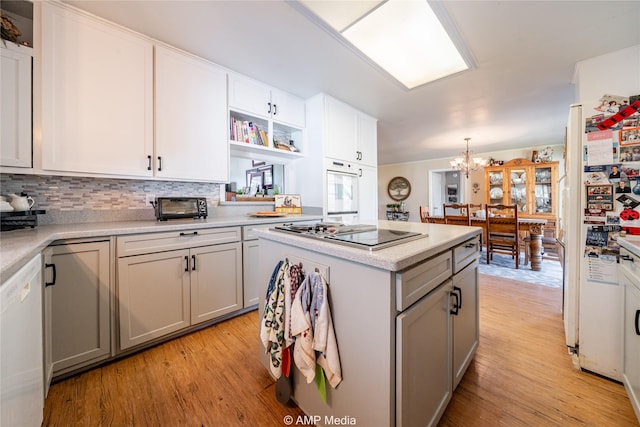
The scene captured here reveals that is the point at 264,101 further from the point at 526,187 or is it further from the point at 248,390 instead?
the point at 526,187

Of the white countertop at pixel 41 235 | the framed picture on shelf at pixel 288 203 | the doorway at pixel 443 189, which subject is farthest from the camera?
the doorway at pixel 443 189

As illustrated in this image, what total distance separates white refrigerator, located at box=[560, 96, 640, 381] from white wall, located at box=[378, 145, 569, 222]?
14.9 feet

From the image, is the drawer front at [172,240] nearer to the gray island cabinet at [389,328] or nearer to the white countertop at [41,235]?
the white countertop at [41,235]

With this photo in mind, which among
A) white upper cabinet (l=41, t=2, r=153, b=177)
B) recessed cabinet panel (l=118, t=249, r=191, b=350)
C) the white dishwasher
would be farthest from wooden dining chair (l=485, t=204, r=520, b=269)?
the white dishwasher

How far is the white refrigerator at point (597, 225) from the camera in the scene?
1391 millimetres

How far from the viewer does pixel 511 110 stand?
3.19 m

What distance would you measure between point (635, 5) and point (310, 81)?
231cm

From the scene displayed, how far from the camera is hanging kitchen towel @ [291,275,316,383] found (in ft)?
3.14

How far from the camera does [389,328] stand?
2.57 feet

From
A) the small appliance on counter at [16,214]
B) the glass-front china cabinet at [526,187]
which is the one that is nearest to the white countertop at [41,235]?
the small appliance on counter at [16,214]

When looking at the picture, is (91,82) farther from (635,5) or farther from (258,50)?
(635,5)

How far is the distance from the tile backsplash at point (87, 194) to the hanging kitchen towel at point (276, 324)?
171 cm

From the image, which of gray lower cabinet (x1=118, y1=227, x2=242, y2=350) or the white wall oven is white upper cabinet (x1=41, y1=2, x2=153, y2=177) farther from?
the white wall oven

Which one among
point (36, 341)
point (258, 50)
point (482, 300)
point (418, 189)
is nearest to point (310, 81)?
point (258, 50)
